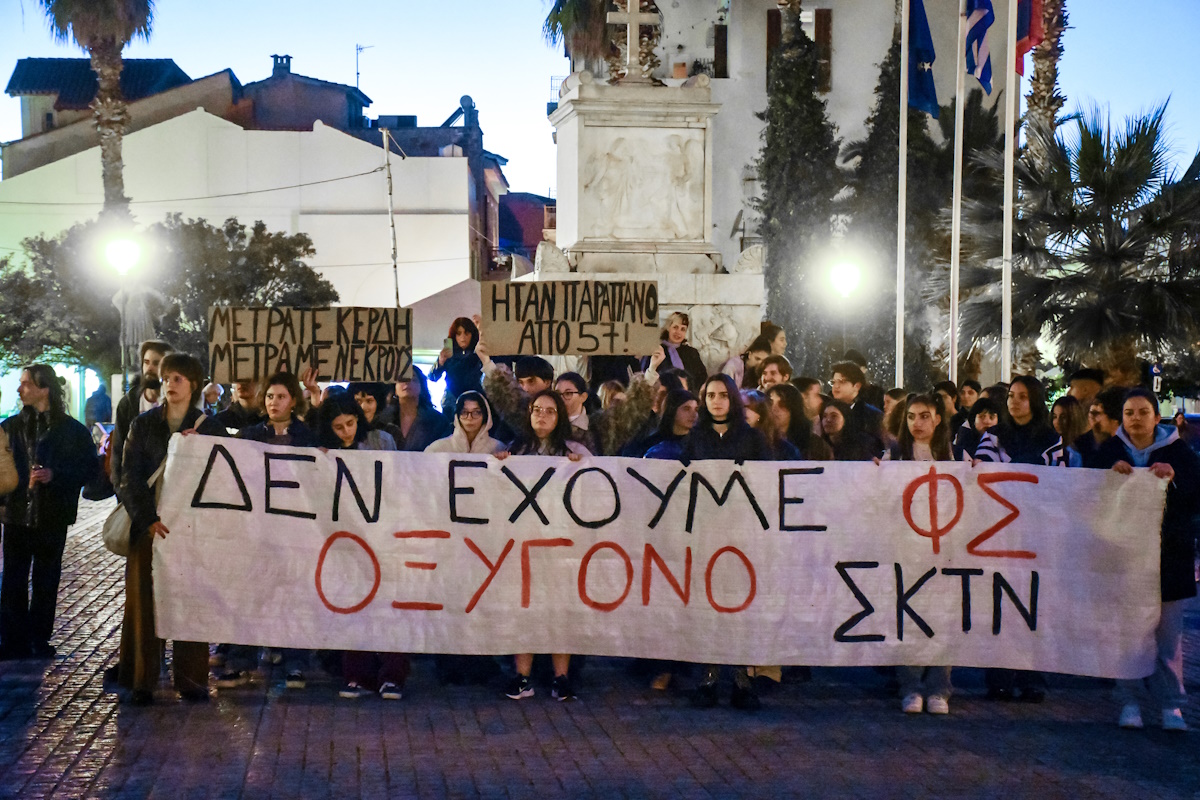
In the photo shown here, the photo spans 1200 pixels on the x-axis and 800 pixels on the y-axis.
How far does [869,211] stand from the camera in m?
38.8

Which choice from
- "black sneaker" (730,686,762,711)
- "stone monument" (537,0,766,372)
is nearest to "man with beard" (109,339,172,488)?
"black sneaker" (730,686,762,711)

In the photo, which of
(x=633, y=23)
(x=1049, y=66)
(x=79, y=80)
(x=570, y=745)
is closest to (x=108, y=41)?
(x=1049, y=66)

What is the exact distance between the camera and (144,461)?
275 inches

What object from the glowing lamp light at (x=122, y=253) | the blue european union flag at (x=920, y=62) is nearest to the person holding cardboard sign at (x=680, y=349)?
the blue european union flag at (x=920, y=62)

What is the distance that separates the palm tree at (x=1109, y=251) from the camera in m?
15.9

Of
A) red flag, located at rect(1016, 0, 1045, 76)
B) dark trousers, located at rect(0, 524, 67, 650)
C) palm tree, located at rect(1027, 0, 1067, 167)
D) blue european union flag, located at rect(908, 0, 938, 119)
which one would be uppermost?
palm tree, located at rect(1027, 0, 1067, 167)

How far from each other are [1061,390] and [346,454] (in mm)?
28939

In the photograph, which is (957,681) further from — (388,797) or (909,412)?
(388,797)

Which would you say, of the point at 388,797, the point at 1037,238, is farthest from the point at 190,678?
the point at 1037,238

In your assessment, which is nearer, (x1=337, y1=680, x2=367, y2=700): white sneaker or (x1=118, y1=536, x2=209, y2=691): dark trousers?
(x1=118, y1=536, x2=209, y2=691): dark trousers

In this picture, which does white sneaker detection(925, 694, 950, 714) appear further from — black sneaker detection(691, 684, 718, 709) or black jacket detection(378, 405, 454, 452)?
black jacket detection(378, 405, 454, 452)

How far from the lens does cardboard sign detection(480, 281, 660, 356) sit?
921 centimetres

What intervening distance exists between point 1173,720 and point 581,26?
31.2m

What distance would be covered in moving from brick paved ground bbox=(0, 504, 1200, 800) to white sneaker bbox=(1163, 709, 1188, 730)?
0.27 ft
